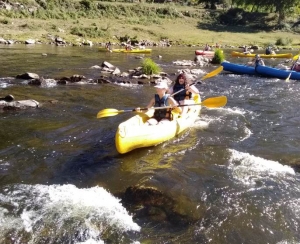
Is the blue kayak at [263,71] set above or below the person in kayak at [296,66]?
below

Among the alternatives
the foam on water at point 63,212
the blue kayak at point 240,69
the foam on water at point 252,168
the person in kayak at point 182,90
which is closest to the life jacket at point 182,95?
the person in kayak at point 182,90

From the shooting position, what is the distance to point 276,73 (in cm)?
1498

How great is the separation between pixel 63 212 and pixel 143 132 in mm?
2422

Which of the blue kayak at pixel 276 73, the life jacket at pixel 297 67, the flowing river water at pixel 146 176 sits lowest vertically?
the blue kayak at pixel 276 73

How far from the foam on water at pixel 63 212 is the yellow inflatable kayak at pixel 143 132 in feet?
4.16

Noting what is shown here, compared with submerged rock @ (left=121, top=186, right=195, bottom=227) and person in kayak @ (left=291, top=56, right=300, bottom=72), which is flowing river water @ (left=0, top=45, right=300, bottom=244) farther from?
person in kayak @ (left=291, top=56, right=300, bottom=72)

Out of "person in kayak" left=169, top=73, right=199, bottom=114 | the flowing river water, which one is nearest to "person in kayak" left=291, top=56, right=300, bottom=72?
the flowing river water

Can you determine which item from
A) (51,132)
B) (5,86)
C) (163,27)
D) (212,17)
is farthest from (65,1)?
(51,132)

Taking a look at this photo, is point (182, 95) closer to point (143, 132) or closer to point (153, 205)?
point (143, 132)

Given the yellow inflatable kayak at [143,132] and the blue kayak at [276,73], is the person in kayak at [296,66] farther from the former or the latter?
the yellow inflatable kayak at [143,132]

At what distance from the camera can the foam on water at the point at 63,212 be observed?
4.01 metres

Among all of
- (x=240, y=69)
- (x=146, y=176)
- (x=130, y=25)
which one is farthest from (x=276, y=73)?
(x=130, y=25)

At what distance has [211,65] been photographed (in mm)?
18922

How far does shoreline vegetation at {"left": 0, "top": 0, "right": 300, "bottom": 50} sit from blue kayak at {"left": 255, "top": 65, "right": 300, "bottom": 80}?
16.0 metres
